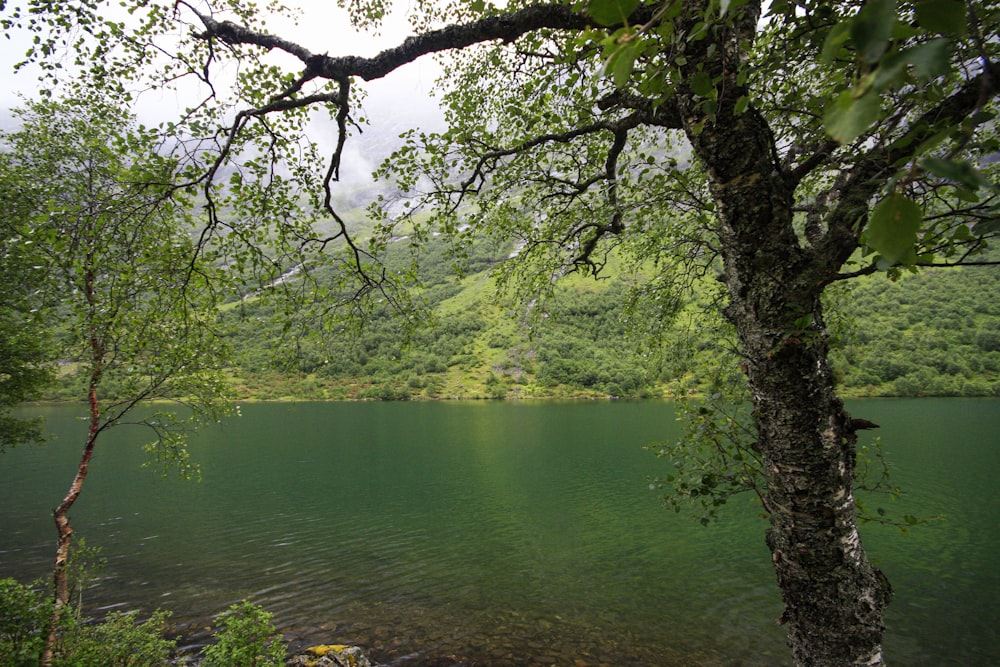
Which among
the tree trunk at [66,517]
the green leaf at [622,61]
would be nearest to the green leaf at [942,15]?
the green leaf at [622,61]

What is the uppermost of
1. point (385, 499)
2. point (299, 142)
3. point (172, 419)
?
point (299, 142)

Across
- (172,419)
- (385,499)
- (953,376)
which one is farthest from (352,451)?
(953,376)

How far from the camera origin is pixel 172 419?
9.16 metres

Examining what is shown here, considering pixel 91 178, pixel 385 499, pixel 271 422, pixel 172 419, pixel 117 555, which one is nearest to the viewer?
pixel 91 178

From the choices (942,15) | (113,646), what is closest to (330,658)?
(113,646)

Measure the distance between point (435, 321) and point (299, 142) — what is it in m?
2.57

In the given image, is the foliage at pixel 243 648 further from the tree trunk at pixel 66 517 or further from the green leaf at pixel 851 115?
the green leaf at pixel 851 115

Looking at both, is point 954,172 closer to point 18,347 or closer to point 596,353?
point 18,347

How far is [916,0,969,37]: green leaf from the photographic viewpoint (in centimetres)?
75

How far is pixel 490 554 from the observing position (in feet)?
58.6

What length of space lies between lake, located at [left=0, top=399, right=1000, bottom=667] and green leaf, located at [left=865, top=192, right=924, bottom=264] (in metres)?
12.0

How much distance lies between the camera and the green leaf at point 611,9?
1021mm

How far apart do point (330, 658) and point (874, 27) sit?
38.0 ft

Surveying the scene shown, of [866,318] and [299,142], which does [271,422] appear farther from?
[866,318]
